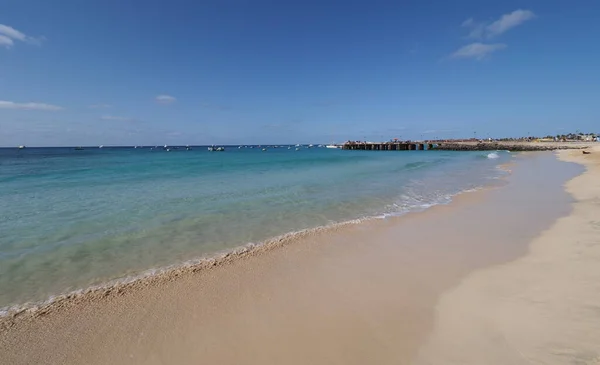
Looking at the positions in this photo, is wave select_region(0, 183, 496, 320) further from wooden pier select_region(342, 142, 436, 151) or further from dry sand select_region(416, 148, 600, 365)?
wooden pier select_region(342, 142, 436, 151)

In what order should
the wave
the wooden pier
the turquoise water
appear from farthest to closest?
the wooden pier
the turquoise water
the wave

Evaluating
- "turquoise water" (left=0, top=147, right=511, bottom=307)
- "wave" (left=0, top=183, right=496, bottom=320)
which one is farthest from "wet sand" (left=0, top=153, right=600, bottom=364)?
"turquoise water" (left=0, top=147, right=511, bottom=307)

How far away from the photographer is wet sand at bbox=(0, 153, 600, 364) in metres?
3.55

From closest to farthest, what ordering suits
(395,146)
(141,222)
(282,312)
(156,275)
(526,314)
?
(526,314)
(282,312)
(156,275)
(141,222)
(395,146)

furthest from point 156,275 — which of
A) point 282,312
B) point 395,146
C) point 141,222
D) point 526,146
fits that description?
point 395,146

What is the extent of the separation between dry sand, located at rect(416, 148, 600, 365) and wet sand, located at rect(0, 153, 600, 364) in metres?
0.13

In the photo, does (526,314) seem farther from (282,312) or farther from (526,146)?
(526,146)

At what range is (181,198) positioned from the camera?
46.8 ft

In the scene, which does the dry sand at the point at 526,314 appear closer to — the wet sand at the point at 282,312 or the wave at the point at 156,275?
the wet sand at the point at 282,312

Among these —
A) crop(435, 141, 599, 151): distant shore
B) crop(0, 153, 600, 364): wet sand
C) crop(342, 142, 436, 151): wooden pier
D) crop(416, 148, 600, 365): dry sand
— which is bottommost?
crop(0, 153, 600, 364): wet sand

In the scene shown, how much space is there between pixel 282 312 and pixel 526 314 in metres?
3.53

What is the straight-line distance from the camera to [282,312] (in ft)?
14.4

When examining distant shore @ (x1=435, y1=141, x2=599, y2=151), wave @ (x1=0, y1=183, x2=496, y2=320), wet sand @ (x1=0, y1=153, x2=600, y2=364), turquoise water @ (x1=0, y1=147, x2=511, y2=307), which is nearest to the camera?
wet sand @ (x1=0, y1=153, x2=600, y2=364)

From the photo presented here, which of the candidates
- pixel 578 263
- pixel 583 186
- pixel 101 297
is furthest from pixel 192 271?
pixel 583 186
